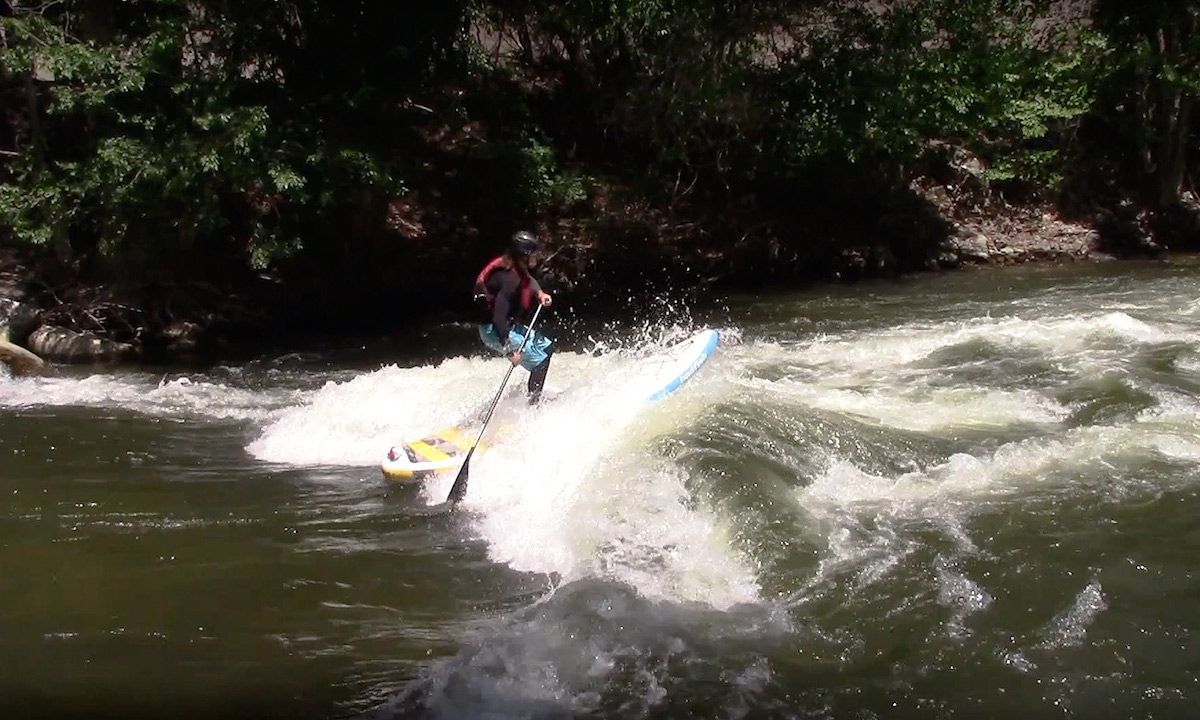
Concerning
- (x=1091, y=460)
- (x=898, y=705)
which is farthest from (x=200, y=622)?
(x=1091, y=460)

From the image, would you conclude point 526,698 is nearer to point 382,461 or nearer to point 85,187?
point 382,461

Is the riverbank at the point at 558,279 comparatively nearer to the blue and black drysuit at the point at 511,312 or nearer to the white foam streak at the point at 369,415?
the white foam streak at the point at 369,415

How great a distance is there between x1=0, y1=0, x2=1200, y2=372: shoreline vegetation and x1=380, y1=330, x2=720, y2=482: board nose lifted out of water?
447 cm

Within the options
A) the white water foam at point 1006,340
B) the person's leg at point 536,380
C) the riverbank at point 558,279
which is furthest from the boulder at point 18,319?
the white water foam at point 1006,340

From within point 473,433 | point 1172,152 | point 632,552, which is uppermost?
point 1172,152

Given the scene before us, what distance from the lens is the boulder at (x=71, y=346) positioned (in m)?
11.0

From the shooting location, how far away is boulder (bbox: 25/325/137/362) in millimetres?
10984

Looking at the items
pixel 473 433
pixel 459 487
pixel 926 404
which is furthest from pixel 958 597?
pixel 473 433

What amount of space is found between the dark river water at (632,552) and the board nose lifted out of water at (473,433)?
0.45ft

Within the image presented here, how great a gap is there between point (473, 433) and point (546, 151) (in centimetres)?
671

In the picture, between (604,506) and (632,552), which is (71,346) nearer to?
(604,506)

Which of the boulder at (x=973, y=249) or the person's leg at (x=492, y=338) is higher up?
the person's leg at (x=492, y=338)

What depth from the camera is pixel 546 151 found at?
13.1 metres

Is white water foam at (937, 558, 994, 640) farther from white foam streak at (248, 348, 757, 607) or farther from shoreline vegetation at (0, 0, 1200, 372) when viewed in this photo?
shoreline vegetation at (0, 0, 1200, 372)
